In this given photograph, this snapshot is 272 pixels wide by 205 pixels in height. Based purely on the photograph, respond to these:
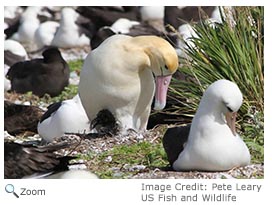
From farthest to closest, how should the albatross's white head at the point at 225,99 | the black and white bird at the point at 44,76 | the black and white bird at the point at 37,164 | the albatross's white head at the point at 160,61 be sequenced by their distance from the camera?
the black and white bird at the point at 44,76 → the albatross's white head at the point at 160,61 → the black and white bird at the point at 37,164 → the albatross's white head at the point at 225,99

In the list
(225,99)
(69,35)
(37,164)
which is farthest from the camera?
(69,35)

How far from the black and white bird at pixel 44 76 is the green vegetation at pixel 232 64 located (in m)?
3.62

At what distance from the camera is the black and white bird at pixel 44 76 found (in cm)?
1493

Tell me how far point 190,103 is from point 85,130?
43.8 inches

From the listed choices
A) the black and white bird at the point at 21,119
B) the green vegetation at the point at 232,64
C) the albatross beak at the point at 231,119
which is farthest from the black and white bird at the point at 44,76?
the albatross beak at the point at 231,119

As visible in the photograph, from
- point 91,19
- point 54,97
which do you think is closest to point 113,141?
point 54,97

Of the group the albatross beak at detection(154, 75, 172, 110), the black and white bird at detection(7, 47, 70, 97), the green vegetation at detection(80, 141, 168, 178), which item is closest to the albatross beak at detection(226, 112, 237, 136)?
the green vegetation at detection(80, 141, 168, 178)

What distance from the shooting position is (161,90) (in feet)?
35.5

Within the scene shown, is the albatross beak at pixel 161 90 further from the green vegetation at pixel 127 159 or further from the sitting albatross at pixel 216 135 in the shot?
the sitting albatross at pixel 216 135

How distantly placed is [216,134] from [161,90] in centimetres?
158

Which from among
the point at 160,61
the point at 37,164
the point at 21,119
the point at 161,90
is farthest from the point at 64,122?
the point at 37,164

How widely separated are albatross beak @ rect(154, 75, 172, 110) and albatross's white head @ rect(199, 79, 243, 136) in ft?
4.56
